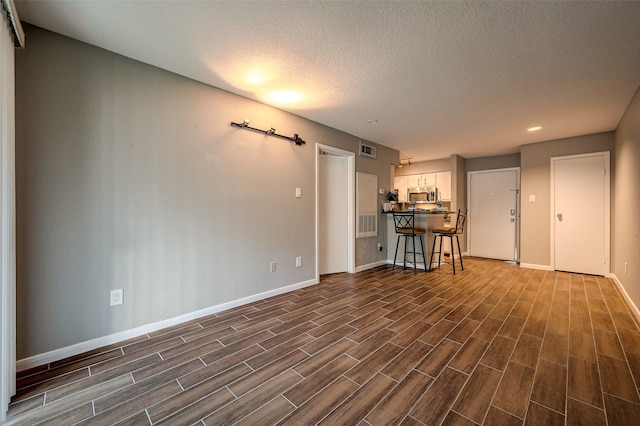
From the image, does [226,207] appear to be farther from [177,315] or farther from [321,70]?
[321,70]

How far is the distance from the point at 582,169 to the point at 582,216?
801mm

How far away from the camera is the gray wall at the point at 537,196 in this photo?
462 centimetres

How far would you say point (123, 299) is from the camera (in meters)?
2.16

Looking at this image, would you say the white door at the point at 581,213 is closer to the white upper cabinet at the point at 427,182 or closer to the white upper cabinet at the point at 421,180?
the white upper cabinet at the point at 427,182

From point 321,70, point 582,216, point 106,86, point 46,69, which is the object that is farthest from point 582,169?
point 46,69

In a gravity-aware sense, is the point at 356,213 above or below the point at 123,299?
above

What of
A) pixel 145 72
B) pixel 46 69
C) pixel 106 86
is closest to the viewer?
pixel 46 69

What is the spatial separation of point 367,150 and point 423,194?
7.93 ft

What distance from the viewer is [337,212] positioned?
4.37 metres

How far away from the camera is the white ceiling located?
1.67 meters

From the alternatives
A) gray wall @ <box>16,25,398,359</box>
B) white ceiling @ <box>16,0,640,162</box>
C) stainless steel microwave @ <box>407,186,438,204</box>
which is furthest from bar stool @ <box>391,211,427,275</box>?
gray wall @ <box>16,25,398,359</box>

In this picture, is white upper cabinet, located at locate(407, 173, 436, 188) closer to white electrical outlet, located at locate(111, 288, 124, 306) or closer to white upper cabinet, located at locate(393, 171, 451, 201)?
white upper cabinet, located at locate(393, 171, 451, 201)

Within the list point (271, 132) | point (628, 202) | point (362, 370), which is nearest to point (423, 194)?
point (628, 202)

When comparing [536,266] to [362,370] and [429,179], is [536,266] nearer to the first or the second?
[429,179]
